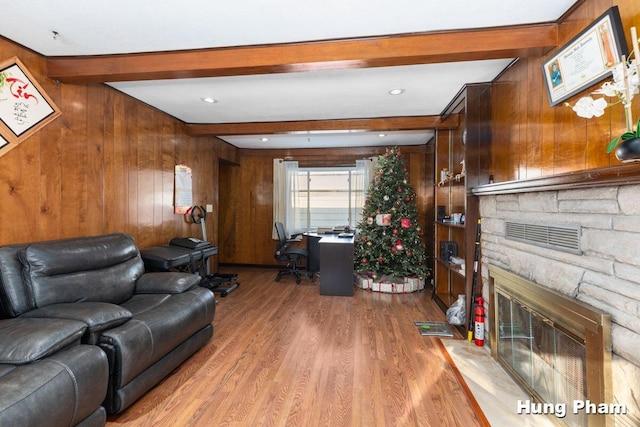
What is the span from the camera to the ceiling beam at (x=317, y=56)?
6.48 feet

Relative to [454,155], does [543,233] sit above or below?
below

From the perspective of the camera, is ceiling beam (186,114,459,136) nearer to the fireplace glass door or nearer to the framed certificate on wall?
the framed certificate on wall

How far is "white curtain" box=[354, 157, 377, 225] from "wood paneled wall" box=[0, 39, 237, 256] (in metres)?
3.22

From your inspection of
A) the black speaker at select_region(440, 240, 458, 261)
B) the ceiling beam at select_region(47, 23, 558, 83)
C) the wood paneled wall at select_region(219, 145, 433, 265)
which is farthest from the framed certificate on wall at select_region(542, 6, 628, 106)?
the wood paneled wall at select_region(219, 145, 433, 265)

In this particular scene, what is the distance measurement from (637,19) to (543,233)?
1158 millimetres

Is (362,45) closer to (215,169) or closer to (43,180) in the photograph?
(43,180)

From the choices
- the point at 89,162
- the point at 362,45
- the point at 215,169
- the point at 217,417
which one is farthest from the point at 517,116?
the point at 215,169

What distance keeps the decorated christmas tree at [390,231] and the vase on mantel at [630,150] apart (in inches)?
139

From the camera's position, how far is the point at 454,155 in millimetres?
3889

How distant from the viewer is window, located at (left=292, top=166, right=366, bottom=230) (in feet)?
20.0

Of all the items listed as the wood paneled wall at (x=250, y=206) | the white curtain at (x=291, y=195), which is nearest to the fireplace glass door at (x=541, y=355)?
the white curtain at (x=291, y=195)

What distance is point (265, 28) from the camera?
1.99 meters

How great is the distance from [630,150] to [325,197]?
5.19 metres

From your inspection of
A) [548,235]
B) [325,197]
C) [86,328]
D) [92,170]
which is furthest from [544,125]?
[325,197]
